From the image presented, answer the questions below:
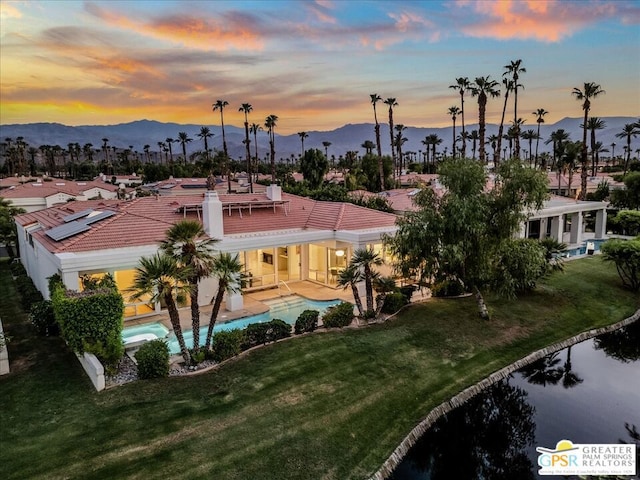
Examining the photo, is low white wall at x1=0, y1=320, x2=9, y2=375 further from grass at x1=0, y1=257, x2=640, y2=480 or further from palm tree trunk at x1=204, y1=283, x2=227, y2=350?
palm tree trunk at x1=204, y1=283, x2=227, y2=350

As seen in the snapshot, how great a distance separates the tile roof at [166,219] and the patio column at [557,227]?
18343mm

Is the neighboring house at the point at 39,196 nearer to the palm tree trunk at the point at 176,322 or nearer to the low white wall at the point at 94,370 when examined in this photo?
the low white wall at the point at 94,370

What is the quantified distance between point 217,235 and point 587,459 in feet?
52.6

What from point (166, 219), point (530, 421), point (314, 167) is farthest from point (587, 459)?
point (314, 167)

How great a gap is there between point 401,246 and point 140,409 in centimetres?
1149

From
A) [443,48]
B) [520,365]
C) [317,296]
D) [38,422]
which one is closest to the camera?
[38,422]

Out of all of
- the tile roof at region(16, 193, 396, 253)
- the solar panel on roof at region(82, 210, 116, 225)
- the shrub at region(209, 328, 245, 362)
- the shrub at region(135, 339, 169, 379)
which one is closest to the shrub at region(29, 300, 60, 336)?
the tile roof at region(16, 193, 396, 253)

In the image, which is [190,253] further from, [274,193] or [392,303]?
[274,193]

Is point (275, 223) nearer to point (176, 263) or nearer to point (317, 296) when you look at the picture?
point (317, 296)

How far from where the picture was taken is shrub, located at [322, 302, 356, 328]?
1697 cm

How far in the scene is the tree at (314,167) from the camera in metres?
54.0

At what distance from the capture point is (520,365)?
1586 cm

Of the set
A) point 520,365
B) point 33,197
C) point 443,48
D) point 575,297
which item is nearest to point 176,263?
point 520,365

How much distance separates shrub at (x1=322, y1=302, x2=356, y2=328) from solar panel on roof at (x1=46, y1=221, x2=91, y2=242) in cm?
1111
